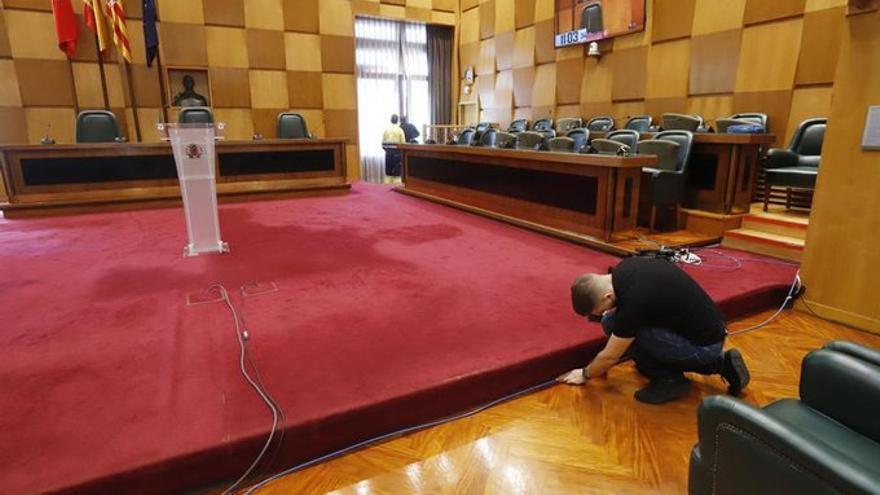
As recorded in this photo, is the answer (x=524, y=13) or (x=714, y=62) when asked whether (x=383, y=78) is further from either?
(x=714, y=62)

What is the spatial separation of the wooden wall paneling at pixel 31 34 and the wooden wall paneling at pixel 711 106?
8.60 metres

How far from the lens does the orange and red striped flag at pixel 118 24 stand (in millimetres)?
6578

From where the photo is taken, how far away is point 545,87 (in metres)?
8.05

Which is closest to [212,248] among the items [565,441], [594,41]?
[565,441]

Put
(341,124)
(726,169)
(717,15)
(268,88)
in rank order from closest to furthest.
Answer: (726,169)
(717,15)
(268,88)
(341,124)

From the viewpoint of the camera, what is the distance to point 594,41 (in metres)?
7.01

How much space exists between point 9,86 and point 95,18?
1557 millimetres

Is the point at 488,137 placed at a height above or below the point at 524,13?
below

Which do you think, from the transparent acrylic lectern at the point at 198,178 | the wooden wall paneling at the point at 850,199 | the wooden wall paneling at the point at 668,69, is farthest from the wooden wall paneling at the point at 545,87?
the transparent acrylic lectern at the point at 198,178

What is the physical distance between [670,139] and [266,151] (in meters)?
4.79

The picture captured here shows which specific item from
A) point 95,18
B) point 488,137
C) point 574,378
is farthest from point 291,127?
point 574,378

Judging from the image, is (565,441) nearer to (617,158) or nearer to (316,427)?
(316,427)

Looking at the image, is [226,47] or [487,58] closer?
[226,47]

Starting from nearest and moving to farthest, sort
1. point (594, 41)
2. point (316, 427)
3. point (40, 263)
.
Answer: point (316, 427) → point (40, 263) → point (594, 41)
